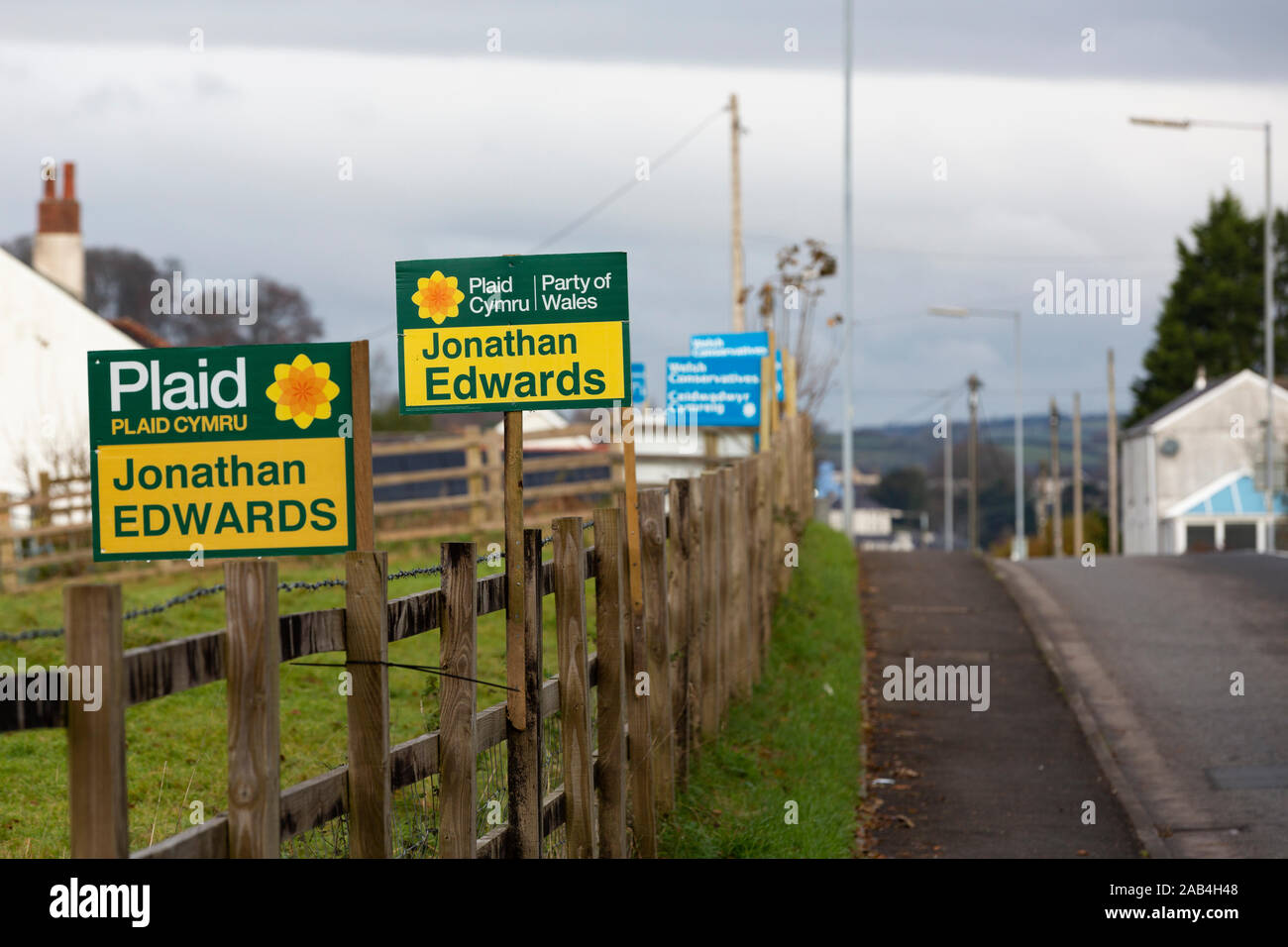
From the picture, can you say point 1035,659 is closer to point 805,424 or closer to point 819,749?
point 819,749

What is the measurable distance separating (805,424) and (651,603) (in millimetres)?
20552

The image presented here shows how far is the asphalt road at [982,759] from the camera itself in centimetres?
855

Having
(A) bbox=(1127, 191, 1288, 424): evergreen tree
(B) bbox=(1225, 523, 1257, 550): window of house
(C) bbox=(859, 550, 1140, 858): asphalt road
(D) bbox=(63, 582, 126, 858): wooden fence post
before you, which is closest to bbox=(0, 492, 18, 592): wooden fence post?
(C) bbox=(859, 550, 1140, 858): asphalt road

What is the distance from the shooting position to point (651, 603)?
7.67 metres

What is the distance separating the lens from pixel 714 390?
980 inches

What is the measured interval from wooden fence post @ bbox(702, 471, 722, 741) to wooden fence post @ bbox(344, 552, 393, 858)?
5.09 meters

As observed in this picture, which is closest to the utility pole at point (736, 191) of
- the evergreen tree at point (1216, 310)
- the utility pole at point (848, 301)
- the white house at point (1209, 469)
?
the utility pole at point (848, 301)

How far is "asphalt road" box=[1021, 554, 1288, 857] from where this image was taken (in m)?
9.05

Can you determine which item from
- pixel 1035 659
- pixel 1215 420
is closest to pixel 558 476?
pixel 1035 659

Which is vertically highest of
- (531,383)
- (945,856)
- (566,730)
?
(531,383)

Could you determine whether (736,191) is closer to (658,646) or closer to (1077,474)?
(658,646)

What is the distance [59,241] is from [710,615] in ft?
111

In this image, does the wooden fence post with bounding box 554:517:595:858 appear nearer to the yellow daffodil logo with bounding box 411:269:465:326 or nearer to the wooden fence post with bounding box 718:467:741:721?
the yellow daffodil logo with bounding box 411:269:465:326

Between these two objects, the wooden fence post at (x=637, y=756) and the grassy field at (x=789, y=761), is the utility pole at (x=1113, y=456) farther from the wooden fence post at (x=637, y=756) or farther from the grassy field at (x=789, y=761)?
the wooden fence post at (x=637, y=756)
